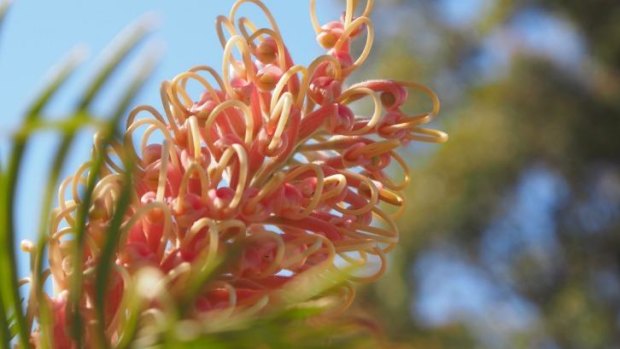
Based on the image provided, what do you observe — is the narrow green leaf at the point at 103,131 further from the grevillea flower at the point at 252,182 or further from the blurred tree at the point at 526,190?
the blurred tree at the point at 526,190

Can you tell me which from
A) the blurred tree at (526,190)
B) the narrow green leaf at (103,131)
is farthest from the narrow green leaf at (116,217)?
the blurred tree at (526,190)

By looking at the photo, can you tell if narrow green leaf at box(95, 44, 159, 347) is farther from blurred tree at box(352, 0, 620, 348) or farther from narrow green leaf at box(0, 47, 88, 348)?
blurred tree at box(352, 0, 620, 348)

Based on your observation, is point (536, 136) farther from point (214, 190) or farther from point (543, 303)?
point (214, 190)

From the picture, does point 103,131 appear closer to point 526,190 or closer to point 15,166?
point 15,166

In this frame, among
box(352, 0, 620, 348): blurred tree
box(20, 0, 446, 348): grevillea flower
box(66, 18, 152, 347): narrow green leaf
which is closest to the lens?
box(66, 18, 152, 347): narrow green leaf

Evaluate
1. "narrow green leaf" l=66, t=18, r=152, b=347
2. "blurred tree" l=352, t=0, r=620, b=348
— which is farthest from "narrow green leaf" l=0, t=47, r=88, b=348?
"blurred tree" l=352, t=0, r=620, b=348

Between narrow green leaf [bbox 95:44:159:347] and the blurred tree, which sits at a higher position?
the blurred tree

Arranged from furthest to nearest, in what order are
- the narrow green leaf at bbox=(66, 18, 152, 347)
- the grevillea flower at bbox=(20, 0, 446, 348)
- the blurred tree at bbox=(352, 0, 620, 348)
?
the blurred tree at bbox=(352, 0, 620, 348) → the grevillea flower at bbox=(20, 0, 446, 348) → the narrow green leaf at bbox=(66, 18, 152, 347)

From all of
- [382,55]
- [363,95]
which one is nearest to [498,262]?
[382,55]
